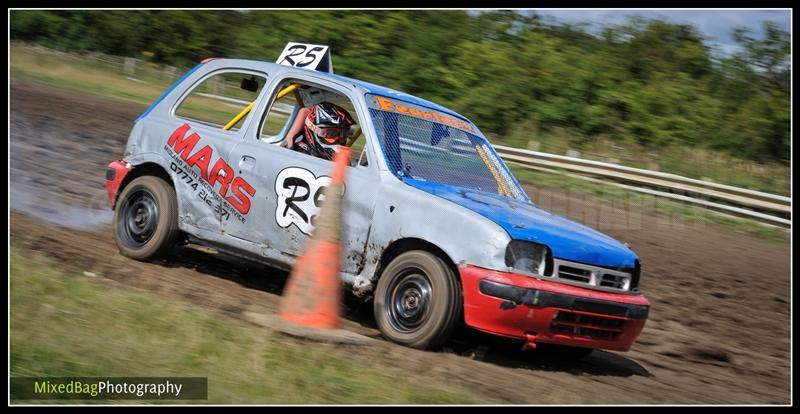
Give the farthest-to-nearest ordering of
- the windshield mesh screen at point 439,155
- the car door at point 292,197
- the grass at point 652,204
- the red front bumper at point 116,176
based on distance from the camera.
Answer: the grass at point 652,204
the red front bumper at point 116,176
the windshield mesh screen at point 439,155
the car door at point 292,197

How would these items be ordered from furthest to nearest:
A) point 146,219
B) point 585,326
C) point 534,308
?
point 146,219 < point 585,326 < point 534,308

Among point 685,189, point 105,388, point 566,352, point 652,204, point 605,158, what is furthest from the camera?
point 605,158

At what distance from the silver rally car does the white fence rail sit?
1133 cm

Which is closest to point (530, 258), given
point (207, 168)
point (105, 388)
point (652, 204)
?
point (105, 388)

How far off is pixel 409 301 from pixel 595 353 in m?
1.94

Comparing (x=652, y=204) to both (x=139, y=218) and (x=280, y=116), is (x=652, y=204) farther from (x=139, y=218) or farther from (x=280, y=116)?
(x=139, y=218)

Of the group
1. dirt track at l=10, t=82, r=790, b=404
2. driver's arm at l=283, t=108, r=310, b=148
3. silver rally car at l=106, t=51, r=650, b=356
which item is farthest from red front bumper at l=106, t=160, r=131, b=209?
driver's arm at l=283, t=108, r=310, b=148

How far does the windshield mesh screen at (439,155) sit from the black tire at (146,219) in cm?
191

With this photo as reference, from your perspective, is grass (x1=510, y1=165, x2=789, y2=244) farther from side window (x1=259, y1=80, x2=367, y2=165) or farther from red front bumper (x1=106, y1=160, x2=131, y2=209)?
red front bumper (x1=106, y1=160, x2=131, y2=209)

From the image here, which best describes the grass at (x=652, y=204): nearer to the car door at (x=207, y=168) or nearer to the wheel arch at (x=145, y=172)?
the car door at (x=207, y=168)

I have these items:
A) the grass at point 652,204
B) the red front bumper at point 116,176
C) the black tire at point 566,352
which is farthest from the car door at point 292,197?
the grass at point 652,204

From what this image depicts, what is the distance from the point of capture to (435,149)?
6.46m

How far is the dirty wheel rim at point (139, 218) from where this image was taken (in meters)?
7.10

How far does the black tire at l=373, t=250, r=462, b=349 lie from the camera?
17.6 feet
